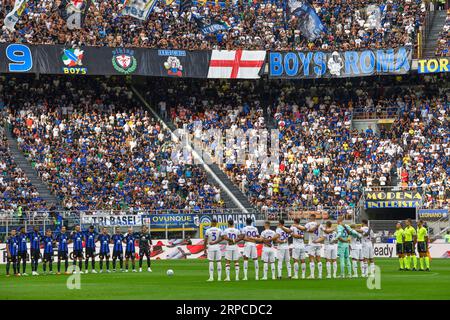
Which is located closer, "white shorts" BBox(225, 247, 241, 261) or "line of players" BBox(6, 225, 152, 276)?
"white shorts" BBox(225, 247, 241, 261)

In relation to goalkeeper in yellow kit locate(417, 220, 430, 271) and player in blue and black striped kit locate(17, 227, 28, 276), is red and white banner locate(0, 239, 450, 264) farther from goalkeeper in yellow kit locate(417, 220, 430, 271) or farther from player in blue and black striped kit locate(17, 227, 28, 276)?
goalkeeper in yellow kit locate(417, 220, 430, 271)

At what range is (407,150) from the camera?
66.3m

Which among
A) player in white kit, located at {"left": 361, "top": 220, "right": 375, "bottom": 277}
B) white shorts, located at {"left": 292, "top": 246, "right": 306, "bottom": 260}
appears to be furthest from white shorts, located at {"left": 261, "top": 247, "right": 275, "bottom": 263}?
player in white kit, located at {"left": 361, "top": 220, "right": 375, "bottom": 277}

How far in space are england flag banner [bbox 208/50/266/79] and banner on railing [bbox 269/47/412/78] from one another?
0.96 metres

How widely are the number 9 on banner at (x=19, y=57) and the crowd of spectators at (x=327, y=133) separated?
978 cm

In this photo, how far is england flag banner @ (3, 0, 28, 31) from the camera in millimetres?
61906

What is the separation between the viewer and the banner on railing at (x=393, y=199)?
6069 centimetres

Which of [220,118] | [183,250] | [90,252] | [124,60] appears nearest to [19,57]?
[124,60]

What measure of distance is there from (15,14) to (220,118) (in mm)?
15964

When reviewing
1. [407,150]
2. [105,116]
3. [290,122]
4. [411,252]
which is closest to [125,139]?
[105,116]

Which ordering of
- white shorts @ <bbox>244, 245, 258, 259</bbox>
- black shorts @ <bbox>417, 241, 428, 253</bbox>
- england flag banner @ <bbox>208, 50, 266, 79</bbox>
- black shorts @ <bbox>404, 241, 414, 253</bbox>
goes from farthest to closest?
england flag banner @ <bbox>208, 50, 266, 79</bbox> → black shorts @ <bbox>404, 241, 414, 253</bbox> → black shorts @ <bbox>417, 241, 428, 253</bbox> → white shorts @ <bbox>244, 245, 258, 259</bbox>

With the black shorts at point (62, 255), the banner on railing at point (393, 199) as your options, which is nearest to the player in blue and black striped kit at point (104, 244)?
the black shorts at point (62, 255)

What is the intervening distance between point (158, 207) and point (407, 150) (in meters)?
16.7

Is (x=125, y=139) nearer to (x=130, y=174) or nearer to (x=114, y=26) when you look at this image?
(x=130, y=174)
